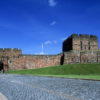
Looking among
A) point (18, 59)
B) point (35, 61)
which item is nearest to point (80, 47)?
point (35, 61)

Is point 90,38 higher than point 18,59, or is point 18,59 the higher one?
point 90,38

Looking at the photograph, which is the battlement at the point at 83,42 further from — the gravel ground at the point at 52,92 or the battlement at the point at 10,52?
the gravel ground at the point at 52,92

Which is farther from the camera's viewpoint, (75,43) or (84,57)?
(75,43)

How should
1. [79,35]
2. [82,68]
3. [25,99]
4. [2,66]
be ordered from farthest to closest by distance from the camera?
[79,35]
[2,66]
[82,68]
[25,99]

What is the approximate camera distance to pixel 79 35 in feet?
136

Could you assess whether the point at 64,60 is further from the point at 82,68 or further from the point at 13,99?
the point at 13,99

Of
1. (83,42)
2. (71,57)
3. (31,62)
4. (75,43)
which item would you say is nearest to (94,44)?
(83,42)

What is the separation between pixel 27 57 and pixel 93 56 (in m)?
14.6

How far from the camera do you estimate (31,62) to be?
3553 centimetres

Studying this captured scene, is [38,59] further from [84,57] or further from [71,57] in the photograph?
[84,57]

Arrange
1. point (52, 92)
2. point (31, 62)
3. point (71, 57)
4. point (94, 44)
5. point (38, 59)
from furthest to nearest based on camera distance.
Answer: point (94, 44) < point (71, 57) < point (38, 59) < point (31, 62) < point (52, 92)

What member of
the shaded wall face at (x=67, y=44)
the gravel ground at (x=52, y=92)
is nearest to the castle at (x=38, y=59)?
the shaded wall face at (x=67, y=44)

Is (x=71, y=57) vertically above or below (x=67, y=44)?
below

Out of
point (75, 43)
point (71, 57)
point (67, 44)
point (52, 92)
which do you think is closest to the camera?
point (52, 92)
